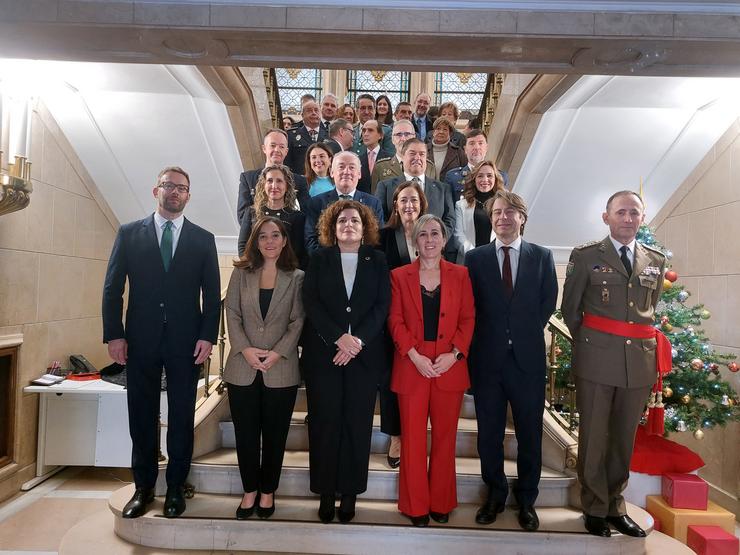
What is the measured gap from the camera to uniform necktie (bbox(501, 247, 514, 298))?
298 centimetres

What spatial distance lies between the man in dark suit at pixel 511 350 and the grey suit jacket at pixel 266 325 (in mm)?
951

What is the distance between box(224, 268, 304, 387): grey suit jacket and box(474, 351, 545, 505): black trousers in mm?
988

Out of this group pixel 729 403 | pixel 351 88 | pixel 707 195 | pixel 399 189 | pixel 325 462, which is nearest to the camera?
pixel 325 462

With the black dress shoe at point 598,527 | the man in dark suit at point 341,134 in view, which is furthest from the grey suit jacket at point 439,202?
the black dress shoe at point 598,527

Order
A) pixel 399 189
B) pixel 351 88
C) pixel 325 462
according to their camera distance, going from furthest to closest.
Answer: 1. pixel 351 88
2. pixel 399 189
3. pixel 325 462

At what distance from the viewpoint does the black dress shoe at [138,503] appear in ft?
9.72

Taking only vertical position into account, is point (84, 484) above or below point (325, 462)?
below

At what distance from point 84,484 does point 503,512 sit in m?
3.45

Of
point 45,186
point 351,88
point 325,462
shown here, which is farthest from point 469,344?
point 351,88

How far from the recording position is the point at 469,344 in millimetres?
2938

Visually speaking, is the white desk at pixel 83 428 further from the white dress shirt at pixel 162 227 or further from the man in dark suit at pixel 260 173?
the white dress shirt at pixel 162 227

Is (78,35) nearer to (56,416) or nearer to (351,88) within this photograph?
(56,416)

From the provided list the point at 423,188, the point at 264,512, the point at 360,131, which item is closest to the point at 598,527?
the point at 264,512

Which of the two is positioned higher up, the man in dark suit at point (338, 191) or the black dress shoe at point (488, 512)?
the man in dark suit at point (338, 191)
